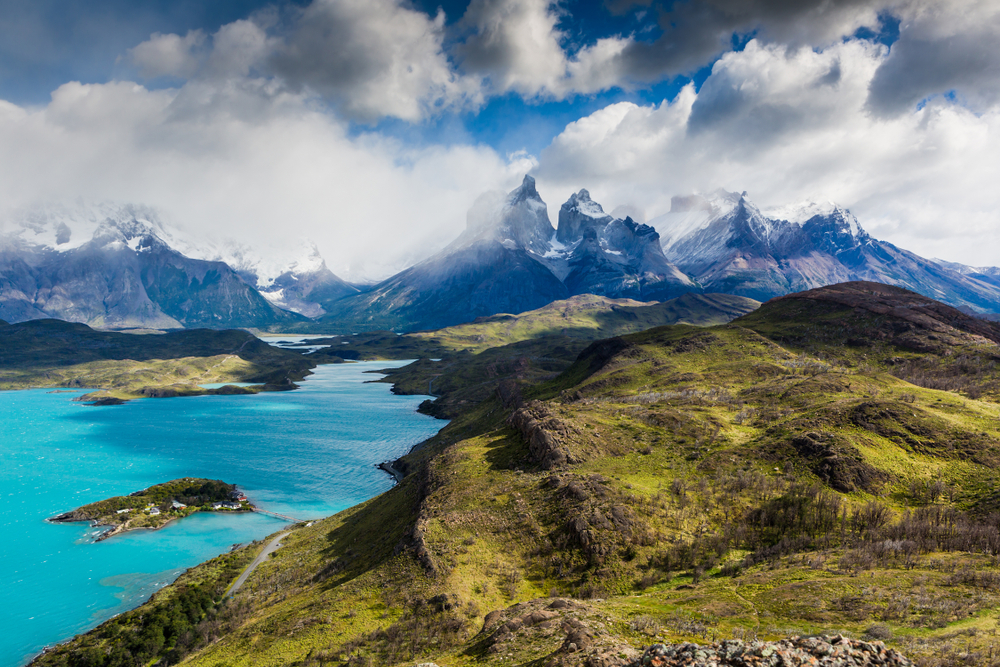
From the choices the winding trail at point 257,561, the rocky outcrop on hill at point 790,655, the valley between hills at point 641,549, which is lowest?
the winding trail at point 257,561

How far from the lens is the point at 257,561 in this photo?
9288 cm

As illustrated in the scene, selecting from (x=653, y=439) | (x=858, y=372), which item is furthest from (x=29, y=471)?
(x=858, y=372)

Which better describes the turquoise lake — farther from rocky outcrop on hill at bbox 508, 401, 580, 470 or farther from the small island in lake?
rocky outcrop on hill at bbox 508, 401, 580, 470

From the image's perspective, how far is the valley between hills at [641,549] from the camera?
3672 cm

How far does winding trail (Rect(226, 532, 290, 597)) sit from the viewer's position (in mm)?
82250

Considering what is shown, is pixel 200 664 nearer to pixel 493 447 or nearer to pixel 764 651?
pixel 493 447

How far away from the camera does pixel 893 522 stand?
58.4m

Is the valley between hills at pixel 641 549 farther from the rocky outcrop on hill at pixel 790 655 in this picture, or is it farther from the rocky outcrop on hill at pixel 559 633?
the rocky outcrop on hill at pixel 790 655

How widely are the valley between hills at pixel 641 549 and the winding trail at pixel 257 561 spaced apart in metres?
1.47

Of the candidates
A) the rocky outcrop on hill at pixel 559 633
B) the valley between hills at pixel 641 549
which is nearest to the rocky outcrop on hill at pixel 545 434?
the valley between hills at pixel 641 549

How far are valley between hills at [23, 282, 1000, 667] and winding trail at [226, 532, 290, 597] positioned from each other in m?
1.47

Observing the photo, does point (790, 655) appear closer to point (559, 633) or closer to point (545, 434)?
point (559, 633)

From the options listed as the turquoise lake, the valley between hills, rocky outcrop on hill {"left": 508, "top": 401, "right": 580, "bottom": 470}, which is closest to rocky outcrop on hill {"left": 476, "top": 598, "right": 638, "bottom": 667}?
the valley between hills

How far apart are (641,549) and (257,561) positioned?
7581 centimetres
